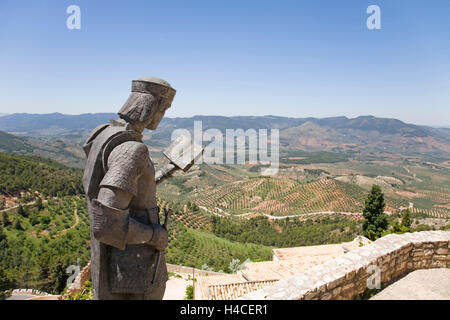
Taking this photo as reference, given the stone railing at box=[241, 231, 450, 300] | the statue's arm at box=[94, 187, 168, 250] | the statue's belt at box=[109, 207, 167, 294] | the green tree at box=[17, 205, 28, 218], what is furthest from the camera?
the green tree at box=[17, 205, 28, 218]

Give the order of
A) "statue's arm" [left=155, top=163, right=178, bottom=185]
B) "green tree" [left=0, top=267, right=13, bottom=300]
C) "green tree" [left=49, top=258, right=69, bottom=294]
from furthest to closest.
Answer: "green tree" [left=49, top=258, right=69, bottom=294], "green tree" [left=0, top=267, right=13, bottom=300], "statue's arm" [left=155, top=163, right=178, bottom=185]

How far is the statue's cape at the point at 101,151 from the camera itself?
257 centimetres

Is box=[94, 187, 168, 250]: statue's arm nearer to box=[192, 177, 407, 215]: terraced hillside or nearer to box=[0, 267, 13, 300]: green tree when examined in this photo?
box=[0, 267, 13, 300]: green tree

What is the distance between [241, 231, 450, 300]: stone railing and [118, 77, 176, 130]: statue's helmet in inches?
106

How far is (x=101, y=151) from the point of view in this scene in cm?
257

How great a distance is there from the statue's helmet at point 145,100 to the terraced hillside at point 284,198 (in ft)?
200

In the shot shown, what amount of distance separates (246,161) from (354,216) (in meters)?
98.7

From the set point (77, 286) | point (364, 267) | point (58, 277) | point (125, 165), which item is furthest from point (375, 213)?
point (125, 165)

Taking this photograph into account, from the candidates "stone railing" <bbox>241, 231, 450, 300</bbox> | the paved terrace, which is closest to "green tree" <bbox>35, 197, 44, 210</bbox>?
the paved terrace

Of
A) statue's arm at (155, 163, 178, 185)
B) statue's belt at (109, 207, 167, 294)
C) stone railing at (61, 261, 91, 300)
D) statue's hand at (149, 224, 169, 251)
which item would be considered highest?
statue's arm at (155, 163, 178, 185)

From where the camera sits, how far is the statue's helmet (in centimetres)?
275

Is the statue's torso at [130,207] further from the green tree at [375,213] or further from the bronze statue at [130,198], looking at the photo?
the green tree at [375,213]
